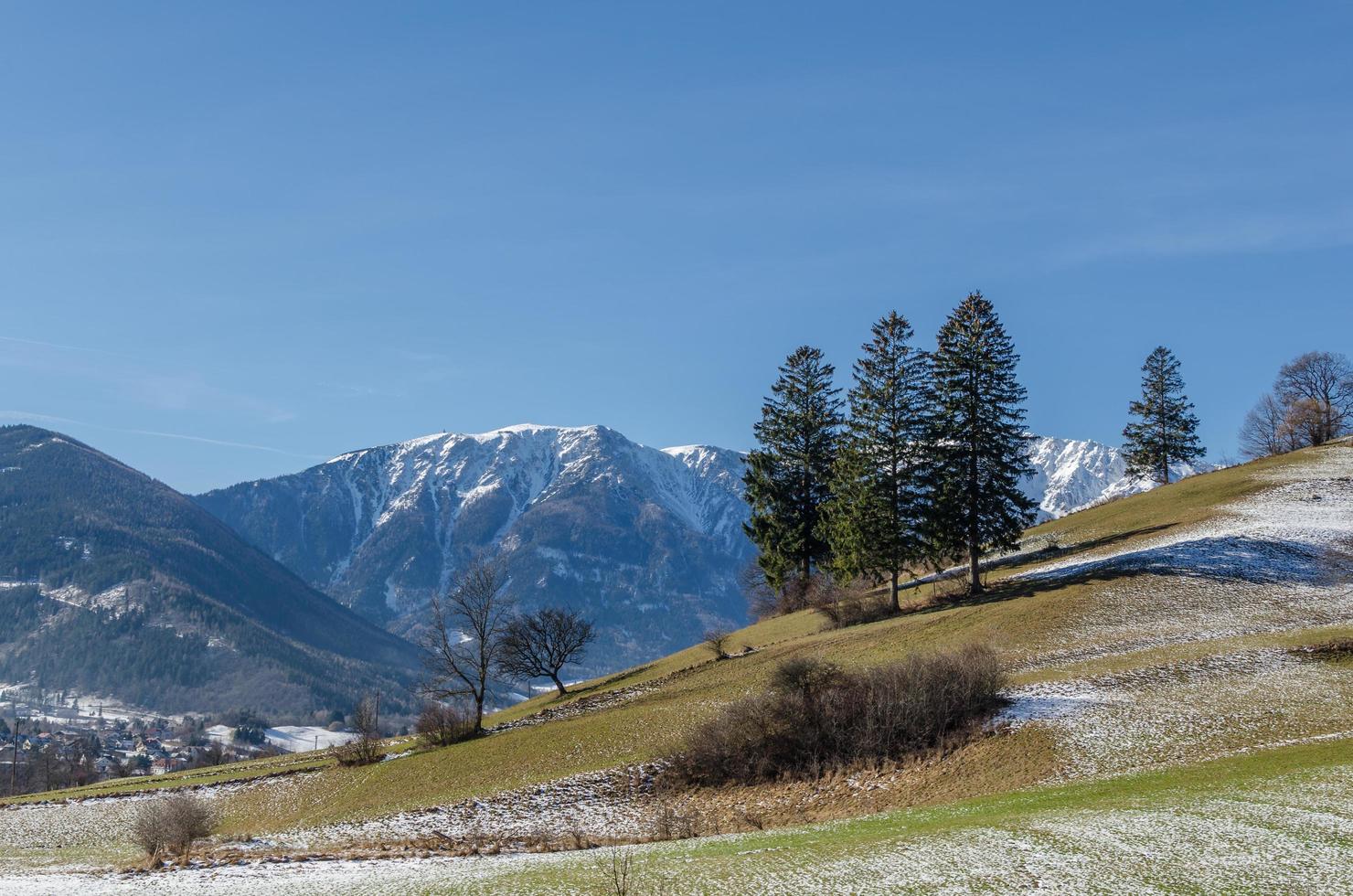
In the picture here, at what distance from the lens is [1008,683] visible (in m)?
41.3

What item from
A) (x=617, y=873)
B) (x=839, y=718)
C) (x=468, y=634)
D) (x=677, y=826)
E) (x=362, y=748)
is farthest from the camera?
(x=468, y=634)

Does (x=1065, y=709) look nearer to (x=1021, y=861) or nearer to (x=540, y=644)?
(x=1021, y=861)

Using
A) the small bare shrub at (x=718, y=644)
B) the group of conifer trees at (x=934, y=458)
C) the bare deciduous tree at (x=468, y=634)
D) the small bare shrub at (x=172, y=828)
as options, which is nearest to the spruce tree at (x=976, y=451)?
the group of conifer trees at (x=934, y=458)

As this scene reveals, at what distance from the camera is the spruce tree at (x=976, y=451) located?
193ft

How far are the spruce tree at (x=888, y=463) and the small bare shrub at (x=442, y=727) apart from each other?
84.2 ft

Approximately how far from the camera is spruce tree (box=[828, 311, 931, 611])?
198 feet

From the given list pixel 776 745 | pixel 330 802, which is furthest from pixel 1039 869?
pixel 330 802

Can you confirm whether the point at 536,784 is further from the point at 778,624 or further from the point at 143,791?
the point at 778,624

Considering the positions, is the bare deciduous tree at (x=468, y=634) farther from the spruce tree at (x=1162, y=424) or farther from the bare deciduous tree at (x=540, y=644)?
the spruce tree at (x=1162, y=424)

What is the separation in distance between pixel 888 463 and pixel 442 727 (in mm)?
31271

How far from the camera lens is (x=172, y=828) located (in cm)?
3569

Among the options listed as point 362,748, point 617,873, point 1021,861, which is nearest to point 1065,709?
point 1021,861

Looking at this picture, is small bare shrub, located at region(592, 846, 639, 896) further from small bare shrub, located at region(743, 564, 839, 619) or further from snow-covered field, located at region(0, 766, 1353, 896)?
small bare shrub, located at region(743, 564, 839, 619)

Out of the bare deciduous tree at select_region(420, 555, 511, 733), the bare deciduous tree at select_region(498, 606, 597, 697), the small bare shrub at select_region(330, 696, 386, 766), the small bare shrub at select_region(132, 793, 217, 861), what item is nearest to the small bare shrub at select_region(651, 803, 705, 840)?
the small bare shrub at select_region(132, 793, 217, 861)
